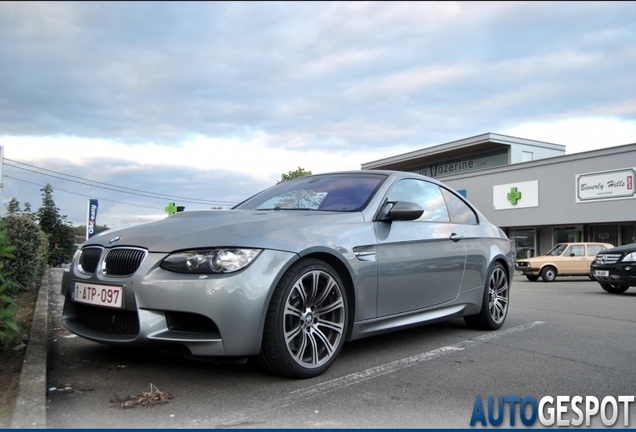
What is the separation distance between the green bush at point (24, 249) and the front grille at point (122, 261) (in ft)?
15.6

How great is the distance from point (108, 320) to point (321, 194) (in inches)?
78.7

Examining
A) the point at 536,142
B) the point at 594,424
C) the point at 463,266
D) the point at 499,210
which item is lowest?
the point at 594,424

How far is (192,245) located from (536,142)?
125 ft

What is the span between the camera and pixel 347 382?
3617 millimetres

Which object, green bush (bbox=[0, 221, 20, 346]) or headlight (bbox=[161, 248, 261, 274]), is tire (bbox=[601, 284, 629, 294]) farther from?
green bush (bbox=[0, 221, 20, 346])

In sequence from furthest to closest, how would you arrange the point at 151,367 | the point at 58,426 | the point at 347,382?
the point at 151,367 < the point at 347,382 < the point at 58,426

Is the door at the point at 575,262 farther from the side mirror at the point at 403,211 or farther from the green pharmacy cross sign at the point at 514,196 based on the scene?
the side mirror at the point at 403,211

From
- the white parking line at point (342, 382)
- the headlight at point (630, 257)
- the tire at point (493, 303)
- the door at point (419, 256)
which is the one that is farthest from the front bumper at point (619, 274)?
the door at point (419, 256)

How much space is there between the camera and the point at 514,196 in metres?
29.9

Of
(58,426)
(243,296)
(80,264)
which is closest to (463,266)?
(243,296)

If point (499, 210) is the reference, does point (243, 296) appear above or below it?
below

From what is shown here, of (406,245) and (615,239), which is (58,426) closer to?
(406,245)

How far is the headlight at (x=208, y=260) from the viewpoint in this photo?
3.26 m

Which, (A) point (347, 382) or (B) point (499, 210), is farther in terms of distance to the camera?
(B) point (499, 210)
